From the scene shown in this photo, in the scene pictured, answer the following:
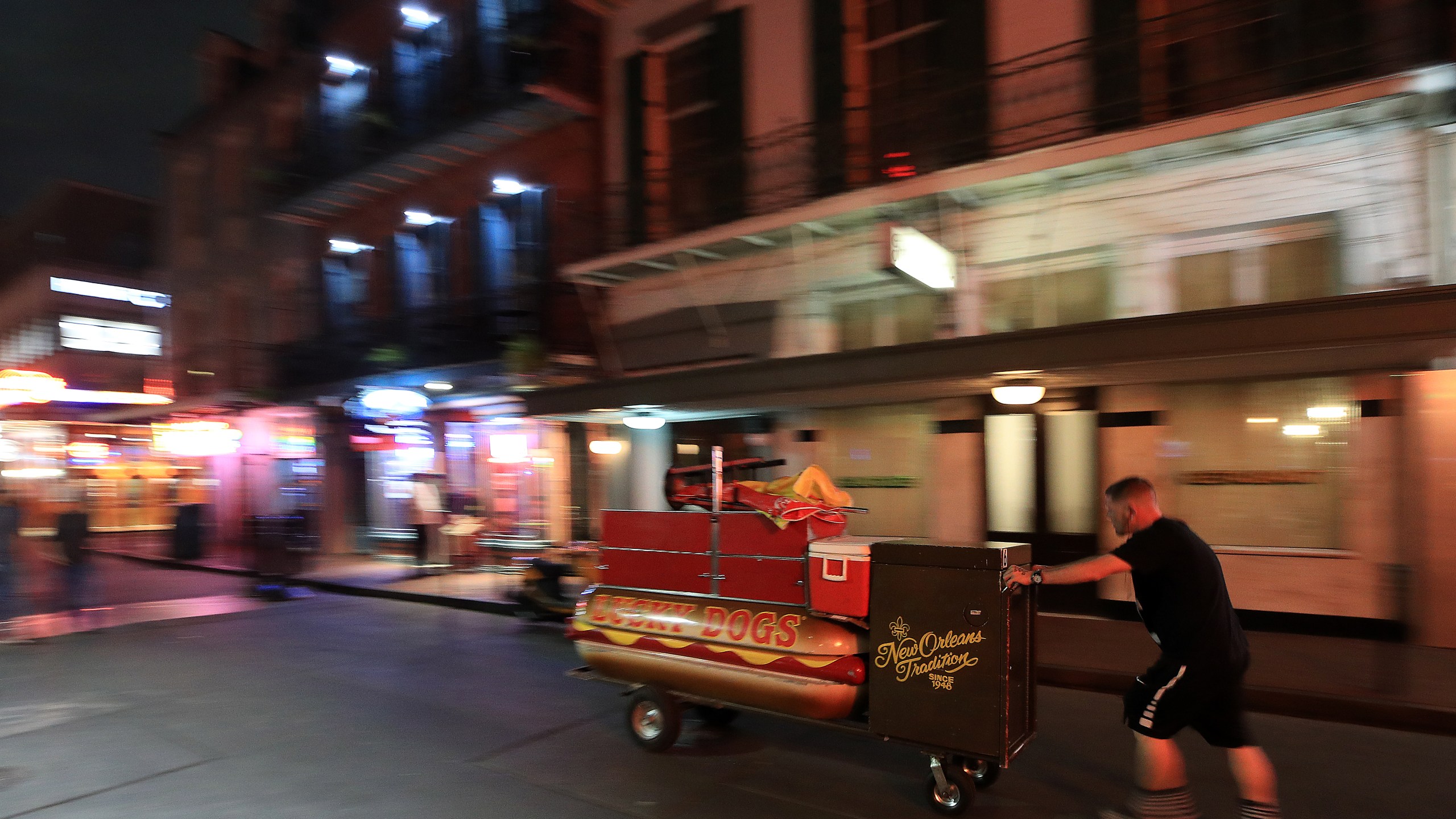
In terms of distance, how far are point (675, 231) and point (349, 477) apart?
458 inches

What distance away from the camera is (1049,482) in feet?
33.6

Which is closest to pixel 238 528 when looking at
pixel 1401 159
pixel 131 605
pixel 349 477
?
pixel 349 477

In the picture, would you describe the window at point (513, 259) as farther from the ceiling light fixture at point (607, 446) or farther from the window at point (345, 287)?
the window at point (345, 287)

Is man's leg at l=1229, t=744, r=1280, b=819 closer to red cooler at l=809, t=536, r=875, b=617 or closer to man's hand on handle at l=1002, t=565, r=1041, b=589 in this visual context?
man's hand on handle at l=1002, t=565, r=1041, b=589

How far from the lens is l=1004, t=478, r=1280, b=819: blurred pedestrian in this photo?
4.07 metres

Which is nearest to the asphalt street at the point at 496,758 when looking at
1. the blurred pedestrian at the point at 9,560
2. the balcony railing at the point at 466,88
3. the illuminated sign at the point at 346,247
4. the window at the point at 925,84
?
the blurred pedestrian at the point at 9,560

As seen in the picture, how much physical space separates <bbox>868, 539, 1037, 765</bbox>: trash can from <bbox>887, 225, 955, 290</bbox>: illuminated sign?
459cm

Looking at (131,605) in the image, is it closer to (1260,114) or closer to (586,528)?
(586,528)

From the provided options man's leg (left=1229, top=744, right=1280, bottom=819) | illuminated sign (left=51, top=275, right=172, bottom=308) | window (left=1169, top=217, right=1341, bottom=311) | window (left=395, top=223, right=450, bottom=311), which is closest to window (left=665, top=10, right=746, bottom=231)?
window (left=1169, top=217, right=1341, bottom=311)

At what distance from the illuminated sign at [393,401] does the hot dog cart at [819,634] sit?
33.8 ft

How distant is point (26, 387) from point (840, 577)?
28078 mm

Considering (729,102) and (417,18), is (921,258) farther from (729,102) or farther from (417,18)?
(417,18)

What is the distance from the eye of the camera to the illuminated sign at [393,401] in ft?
50.7

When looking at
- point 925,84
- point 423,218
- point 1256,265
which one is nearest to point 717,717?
point 1256,265
